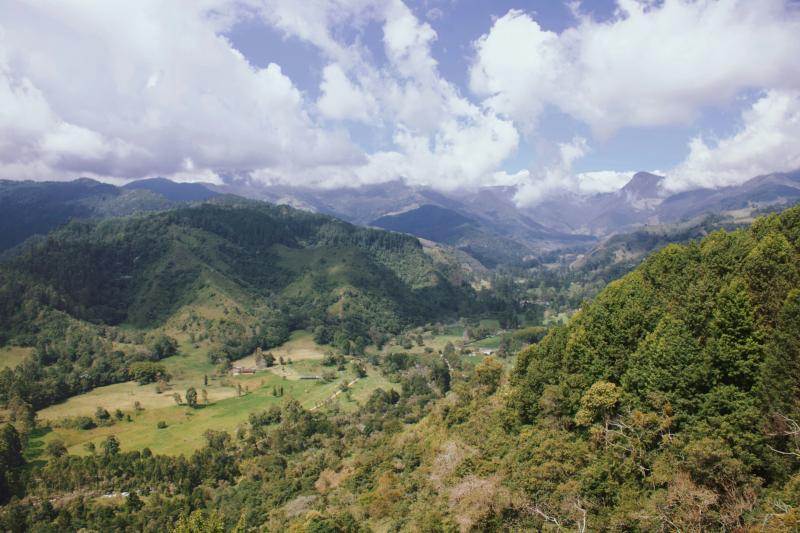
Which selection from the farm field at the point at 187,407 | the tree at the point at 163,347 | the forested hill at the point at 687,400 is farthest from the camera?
the tree at the point at 163,347

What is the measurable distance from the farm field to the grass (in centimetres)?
2705

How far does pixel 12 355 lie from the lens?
13838 cm


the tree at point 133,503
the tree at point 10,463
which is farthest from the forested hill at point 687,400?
the tree at point 10,463

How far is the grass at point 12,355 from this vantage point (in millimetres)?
134250

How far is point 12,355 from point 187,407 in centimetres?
6459

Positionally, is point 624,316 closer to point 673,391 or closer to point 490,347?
point 673,391

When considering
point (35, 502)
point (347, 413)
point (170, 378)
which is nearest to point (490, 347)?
point (347, 413)

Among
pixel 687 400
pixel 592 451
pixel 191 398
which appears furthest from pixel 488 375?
pixel 191 398

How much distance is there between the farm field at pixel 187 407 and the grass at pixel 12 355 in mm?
27048

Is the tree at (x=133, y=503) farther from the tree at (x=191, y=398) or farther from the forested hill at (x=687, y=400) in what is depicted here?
the forested hill at (x=687, y=400)

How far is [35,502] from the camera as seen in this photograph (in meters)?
77.0

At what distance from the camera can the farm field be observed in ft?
333

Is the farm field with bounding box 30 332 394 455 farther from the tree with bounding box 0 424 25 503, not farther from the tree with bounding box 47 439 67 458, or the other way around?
the tree with bounding box 0 424 25 503

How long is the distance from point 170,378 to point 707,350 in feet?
470
